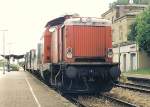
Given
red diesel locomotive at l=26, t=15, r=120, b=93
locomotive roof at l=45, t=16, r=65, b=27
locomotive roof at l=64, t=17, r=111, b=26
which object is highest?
locomotive roof at l=45, t=16, r=65, b=27

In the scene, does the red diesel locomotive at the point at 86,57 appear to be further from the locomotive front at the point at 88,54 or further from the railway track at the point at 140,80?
the railway track at the point at 140,80

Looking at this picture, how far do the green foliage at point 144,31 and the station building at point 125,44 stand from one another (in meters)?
2.13

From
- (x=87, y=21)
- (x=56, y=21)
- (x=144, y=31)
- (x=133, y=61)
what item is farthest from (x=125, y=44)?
(x=87, y=21)

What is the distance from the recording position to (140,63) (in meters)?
55.9

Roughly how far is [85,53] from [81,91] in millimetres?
1675

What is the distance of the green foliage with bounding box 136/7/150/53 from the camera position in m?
52.3

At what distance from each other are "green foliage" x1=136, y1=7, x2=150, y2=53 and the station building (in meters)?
2.13

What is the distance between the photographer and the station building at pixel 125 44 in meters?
56.3

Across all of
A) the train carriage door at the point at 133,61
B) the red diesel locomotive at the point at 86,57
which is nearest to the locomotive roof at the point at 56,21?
the red diesel locomotive at the point at 86,57

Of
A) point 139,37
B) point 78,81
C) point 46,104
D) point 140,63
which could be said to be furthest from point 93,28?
point 140,63

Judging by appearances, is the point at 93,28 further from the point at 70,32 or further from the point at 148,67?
the point at 148,67

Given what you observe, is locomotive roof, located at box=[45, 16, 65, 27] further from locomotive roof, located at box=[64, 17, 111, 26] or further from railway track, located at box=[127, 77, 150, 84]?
railway track, located at box=[127, 77, 150, 84]

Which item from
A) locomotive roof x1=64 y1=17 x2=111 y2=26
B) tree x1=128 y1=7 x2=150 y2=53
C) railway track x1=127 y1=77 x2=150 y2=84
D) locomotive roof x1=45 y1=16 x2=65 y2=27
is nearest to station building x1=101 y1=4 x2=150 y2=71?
tree x1=128 y1=7 x2=150 y2=53

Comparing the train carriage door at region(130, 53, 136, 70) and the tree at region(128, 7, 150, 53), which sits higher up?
the tree at region(128, 7, 150, 53)
